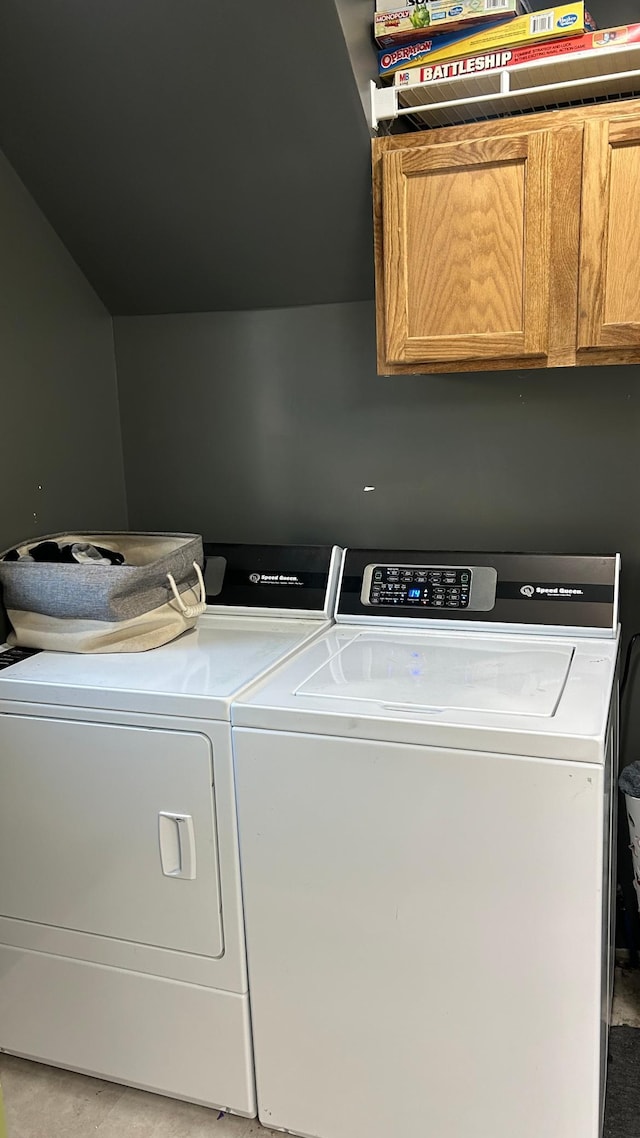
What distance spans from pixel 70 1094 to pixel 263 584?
1.18m

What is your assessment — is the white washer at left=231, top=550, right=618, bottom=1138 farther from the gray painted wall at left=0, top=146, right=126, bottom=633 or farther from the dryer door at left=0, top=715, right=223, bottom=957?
the gray painted wall at left=0, top=146, right=126, bottom=633

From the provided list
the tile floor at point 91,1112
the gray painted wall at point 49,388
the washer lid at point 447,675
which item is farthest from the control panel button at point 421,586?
the tile floor at point 91,1112

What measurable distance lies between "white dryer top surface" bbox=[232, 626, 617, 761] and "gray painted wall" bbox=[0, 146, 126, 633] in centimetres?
Answer: 83

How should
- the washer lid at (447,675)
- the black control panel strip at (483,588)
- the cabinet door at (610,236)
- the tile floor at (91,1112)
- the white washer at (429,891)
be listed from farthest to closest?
the black control panel strip at (483,588) → the tile floor at (91,1112) → the cabinet door at (610,236) → the washer lid at (447,675) → the white washer at (429,891)

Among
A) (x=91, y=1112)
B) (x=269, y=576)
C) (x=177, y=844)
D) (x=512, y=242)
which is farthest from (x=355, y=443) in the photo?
(x=91, y=1112)

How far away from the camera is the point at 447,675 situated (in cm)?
160

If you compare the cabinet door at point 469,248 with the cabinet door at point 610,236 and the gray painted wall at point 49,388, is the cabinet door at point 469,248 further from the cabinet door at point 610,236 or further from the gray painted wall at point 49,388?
the gray painted wall at point 49,388

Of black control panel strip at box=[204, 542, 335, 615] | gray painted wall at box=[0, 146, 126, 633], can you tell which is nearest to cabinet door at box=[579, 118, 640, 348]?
black control panel strip at box=[204, 542, 335, 615]

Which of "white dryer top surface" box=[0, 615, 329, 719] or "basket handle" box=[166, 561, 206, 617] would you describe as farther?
"basket handle" box=[166, 561, 206, 617]

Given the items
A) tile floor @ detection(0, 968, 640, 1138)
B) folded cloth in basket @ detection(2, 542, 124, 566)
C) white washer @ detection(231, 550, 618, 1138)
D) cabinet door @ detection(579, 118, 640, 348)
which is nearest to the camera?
white washer @ detection(231, 550, 618, 1138)

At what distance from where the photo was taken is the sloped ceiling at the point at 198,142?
163 cm

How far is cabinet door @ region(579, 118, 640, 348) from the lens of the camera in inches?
61.1

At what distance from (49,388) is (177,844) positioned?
1196mm

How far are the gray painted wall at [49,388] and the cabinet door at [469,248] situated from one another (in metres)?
0.90
